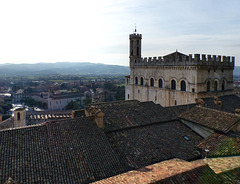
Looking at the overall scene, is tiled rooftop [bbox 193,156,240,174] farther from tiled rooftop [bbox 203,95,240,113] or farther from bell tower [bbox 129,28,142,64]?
bell tower [bbox 129,28,142,64]

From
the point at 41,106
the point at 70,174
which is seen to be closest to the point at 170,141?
the point at 70,174

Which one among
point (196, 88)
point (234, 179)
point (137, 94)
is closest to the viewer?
point (234, 179)

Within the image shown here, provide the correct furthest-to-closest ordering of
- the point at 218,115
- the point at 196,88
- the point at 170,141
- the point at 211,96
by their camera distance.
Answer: the point at 211,96
the point at 196,88
the point at 218,115
the point at 170,141

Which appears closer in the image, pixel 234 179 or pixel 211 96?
pixel 234 179

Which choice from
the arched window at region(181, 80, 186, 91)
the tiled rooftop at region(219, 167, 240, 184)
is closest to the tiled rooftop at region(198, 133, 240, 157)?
the tiled rooftop at region(219, 167, 240, 184)

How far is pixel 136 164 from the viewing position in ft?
43.1

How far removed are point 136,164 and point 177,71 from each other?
707 inches

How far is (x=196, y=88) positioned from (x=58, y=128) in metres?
18.2

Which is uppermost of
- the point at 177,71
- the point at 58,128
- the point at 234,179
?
the point at 177,71

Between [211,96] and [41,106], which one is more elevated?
[211,96]

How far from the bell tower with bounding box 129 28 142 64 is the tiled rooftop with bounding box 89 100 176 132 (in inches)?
669

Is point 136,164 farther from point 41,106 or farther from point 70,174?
point 41,106

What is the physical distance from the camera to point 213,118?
17344 millimetres

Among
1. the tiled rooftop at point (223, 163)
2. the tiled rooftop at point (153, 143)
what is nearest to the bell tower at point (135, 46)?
the tiled rooftop at point (153, 143)
